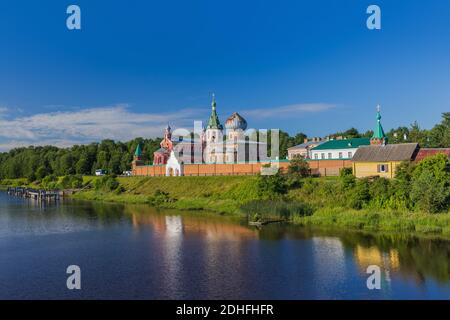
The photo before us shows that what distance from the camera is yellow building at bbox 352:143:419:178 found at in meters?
35.6

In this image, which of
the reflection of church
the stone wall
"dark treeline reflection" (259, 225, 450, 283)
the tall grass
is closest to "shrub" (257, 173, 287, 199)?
the tall grass

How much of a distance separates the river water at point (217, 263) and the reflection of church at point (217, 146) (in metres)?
27.1

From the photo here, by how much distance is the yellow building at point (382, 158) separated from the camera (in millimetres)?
35625

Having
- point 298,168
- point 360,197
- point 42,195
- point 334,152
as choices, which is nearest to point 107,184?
point 42,195

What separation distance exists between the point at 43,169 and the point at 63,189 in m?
28.4

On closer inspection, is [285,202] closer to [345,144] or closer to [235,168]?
[235,168]

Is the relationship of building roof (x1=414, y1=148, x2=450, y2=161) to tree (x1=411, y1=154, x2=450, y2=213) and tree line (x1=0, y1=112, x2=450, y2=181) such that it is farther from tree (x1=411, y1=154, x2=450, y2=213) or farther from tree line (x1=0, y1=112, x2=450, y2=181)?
tree line (x1=0, y1=112, x2=450, y2=181)

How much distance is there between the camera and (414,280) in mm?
18812

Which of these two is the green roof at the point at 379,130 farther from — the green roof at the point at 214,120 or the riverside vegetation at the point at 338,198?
the green roof at the point at 214,120

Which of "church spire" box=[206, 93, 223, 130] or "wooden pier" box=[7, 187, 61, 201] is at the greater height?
"church spire" box=[206, 93, 223, 130]

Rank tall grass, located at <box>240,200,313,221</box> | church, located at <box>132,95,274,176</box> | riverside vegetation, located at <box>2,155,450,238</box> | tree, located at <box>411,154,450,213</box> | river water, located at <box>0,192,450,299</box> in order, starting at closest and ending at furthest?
river water, located at <box>0,192,450,299</box>
tree, located at <box>411,154,450,213</box>
riverside vegetation, located at <box>2,155,450,238</box>
tall grass, located at <box>240,200,313,221</box>
church, located at <box>132,95,274,176</box>

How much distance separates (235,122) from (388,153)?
31.6 metres

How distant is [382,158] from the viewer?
36.6 metres
